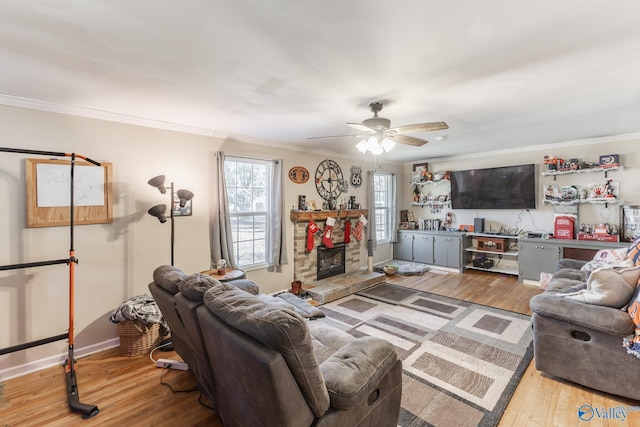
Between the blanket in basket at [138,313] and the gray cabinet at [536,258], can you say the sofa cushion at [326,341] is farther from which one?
the gray cabinet at [536,258]

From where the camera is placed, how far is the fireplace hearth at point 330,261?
16.6ft

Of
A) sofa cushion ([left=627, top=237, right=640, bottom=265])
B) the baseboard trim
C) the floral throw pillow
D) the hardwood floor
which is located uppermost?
sofa cushion ([left=627, top=237, right=640, bottom=265])

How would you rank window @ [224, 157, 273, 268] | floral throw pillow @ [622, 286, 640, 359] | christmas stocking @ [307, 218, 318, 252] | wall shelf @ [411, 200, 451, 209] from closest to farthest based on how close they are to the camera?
floral throw pillow @ [622, 286, 640, 359] < window @ [224, 157, 273, 268] < christmas stocking @ [307, 218, 318, 252] < wall shelf @ [411, 200, 451, 209]

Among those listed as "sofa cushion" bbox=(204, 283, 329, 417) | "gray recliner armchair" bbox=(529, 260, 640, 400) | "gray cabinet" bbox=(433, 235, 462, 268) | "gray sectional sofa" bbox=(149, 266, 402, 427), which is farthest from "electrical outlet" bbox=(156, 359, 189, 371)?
"gray cabinet" bbox=(433, 235, 462, 268)

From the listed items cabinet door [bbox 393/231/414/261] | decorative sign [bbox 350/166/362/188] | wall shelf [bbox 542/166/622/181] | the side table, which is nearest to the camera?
the side table

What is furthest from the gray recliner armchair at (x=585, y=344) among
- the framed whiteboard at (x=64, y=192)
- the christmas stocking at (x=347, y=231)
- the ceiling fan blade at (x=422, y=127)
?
the framed whiteboard at (x=64, y=192)

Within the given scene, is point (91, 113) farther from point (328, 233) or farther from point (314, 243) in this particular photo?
point (328, 233)

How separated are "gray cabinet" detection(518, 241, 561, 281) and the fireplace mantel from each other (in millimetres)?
2757

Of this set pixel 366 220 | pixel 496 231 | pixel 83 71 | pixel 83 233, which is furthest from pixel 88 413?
pixel 496 231

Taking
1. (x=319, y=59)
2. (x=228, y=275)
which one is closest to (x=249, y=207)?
(x=228, y=275)

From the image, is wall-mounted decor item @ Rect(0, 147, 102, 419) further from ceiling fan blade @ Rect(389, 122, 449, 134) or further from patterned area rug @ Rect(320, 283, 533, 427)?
ceiling fan blade @ Rect(389, 122, 449, 134)

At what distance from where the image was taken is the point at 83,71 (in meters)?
2.03

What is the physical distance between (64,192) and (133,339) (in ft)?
5.03

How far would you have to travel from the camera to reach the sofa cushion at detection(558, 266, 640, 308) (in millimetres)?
2090
